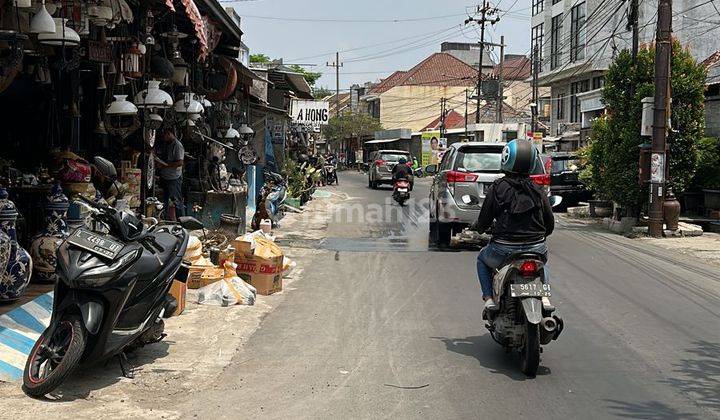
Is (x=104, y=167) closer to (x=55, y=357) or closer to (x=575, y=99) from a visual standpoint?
(x=55, y=357)

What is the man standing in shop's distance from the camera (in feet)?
40.2

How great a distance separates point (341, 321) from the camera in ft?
26.4

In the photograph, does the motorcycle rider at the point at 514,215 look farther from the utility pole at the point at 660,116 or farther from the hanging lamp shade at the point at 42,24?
the utility pole at the point at 660,116

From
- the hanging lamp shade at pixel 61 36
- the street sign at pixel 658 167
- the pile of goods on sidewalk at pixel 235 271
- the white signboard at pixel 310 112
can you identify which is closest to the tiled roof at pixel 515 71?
the white signboard at pixel 310 112

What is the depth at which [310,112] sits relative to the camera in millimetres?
32719

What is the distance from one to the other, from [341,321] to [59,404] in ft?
11.5

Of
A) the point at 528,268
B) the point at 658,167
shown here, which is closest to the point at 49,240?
the point at 528,268

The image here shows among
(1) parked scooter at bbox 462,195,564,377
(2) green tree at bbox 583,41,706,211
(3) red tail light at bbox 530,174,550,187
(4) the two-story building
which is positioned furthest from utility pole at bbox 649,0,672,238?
(4) the two-story building

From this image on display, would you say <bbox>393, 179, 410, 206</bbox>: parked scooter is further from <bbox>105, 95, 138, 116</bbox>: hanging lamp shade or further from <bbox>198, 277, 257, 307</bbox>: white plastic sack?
<bbox>198, 277, 257, 307</bbox>: white plastic sack

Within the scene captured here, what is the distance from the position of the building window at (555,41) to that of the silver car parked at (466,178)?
3387 centimetres

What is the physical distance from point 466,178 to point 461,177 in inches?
3.7

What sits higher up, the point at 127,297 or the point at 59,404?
the point at 127,297

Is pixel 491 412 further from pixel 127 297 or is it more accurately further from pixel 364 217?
pixel 364 217

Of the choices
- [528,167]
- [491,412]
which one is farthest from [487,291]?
[491,412]
